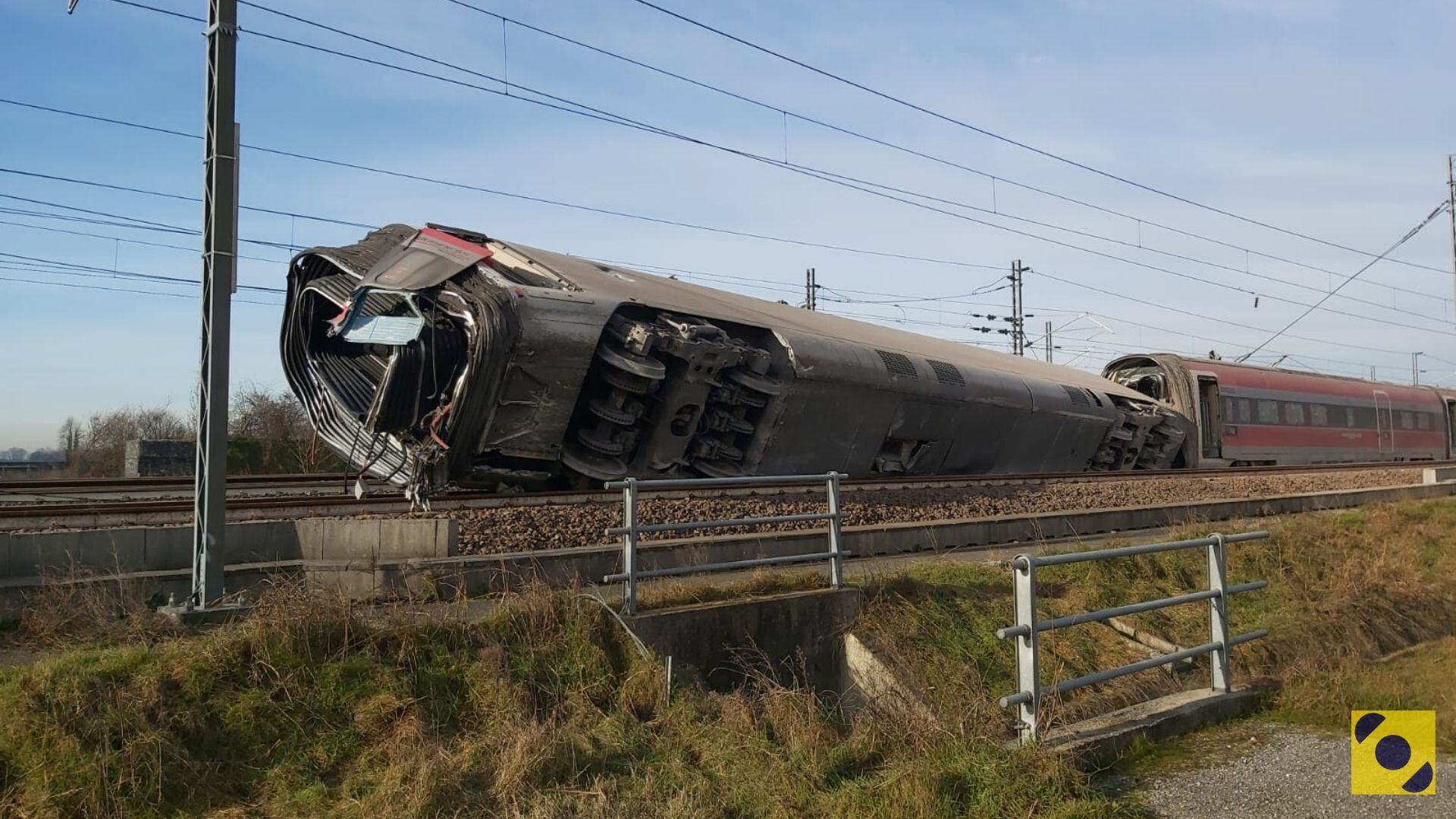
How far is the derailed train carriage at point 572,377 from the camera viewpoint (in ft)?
39.8

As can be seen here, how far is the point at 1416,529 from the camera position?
14.1 metres

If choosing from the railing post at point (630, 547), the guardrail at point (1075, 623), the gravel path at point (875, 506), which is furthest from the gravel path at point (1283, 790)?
the gravel path at point (875, 506)

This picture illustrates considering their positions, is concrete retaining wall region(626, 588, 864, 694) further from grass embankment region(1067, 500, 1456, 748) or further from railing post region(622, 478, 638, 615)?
grass embankment region(1067, 500, 1456, 748)

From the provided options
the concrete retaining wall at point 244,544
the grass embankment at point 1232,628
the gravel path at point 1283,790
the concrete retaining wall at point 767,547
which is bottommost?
the gravel path at point 1283,790

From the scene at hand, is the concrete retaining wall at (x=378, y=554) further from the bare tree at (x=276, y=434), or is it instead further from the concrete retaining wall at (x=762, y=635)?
the bare tree at (x=276, y=434)

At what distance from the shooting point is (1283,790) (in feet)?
16.4

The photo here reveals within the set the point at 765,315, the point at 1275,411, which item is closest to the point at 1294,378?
the point at 1275,411

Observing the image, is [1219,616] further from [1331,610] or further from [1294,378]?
[1294,378]

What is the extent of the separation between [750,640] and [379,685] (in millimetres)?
2536

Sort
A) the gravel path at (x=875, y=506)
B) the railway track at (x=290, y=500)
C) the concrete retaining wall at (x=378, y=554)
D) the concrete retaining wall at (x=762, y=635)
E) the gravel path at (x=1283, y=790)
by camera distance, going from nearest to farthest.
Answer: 1. the gravel path at (x=1283, y=790)
2. the concrete retaining wall at (x=762, y=635)
3. the concrete retaining wall at (x=378, y=554)
4. the gravel path at (x=875, y=506)
5. the railway track at (x=290, y=500)

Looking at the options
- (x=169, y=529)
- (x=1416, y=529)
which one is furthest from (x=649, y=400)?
(x=1416, y=529)

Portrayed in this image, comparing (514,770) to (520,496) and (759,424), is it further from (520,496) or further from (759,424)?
(759,424)

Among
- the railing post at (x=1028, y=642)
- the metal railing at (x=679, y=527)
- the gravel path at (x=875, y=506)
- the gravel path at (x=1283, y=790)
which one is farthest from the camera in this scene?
the gravel path at (x=875, y=506)

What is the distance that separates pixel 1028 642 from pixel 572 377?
8129 mm
